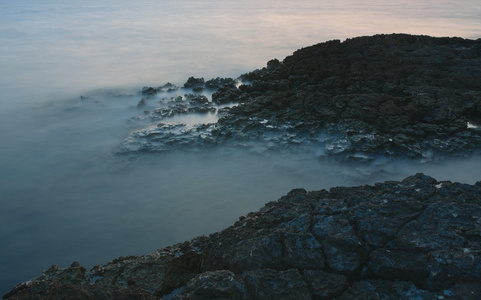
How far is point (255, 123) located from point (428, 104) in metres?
3.47

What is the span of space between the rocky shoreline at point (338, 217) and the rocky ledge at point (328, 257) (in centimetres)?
1

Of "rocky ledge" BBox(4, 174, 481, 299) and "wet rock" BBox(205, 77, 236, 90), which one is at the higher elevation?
"wet rock" BBox(205, 77, 236, 90)

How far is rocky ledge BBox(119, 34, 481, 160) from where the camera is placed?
6.78 meters

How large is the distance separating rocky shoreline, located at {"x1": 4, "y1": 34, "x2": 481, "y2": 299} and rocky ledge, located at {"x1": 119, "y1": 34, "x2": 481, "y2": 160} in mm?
29

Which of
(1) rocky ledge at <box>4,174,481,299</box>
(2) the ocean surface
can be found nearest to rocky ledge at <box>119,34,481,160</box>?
(2) the ocean surface

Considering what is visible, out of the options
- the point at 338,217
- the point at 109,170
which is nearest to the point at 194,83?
the point at 109,170

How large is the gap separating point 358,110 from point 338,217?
14.3ft

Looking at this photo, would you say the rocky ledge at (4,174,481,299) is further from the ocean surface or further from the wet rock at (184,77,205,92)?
the wet rock at (184,77,205,92)

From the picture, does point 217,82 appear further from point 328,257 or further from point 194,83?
point 328,257

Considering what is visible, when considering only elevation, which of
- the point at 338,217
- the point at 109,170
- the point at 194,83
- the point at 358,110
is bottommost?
the point at 109,170

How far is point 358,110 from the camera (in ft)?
24.6

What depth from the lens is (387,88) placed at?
829 cm

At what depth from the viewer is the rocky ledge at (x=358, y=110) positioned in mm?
6777

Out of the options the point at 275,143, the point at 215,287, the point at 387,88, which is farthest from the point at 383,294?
the point at 387,88
